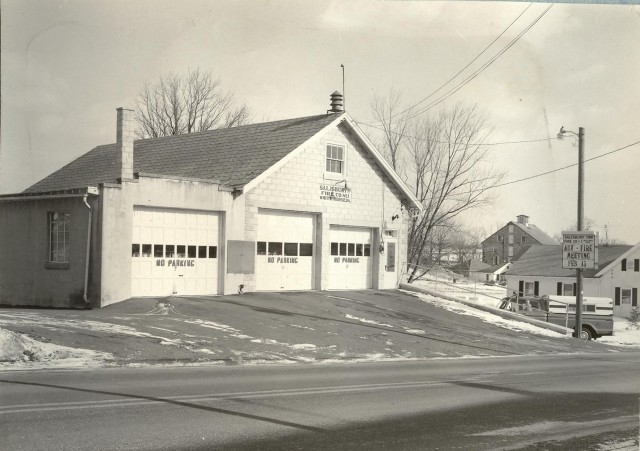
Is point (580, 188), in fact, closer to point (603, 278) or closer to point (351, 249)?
point (351, 249)

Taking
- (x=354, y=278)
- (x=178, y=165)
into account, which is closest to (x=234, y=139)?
(x=178, y=165)

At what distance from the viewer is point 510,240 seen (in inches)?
4530

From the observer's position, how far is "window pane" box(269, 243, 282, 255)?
80.4 feet

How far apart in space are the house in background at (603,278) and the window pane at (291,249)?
2593 centimetres

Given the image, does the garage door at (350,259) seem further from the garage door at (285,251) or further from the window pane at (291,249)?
the window pane at (291,249)

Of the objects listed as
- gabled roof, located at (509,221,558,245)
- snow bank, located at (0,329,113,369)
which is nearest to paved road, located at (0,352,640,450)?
snow bank, located at (0,329,113,369)

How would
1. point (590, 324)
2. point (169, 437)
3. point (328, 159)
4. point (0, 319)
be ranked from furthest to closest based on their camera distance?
point (590, 324) → point (328, 159) → point (0, 319) → point (169, 437)

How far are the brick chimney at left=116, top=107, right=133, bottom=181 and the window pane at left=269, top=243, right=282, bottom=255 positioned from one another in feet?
20.5

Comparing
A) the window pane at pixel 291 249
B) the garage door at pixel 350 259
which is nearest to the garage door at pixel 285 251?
the window pane at pixel 291 249

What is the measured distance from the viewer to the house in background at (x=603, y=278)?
168 feet

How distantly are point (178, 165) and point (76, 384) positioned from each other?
18343 millimetres

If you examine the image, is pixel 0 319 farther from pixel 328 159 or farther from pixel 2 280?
pixel 328 159

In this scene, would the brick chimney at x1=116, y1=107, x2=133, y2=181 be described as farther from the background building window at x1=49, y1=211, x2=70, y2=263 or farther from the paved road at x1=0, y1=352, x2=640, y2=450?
the paved road at x1=0, y1=352, x2=640, y2=450

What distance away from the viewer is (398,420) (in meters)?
8.70
